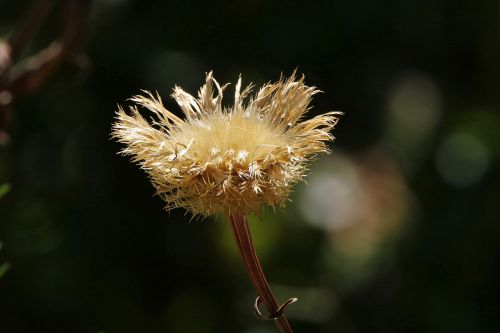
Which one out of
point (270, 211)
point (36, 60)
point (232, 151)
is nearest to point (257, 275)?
point (232, 151)

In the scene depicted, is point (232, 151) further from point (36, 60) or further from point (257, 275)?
point (36, 60)

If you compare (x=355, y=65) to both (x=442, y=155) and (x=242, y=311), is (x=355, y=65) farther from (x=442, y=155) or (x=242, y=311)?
(x=242, y=311)

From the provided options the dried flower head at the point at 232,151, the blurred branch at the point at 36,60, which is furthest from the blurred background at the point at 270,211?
the dried flower head at the point at 232,151

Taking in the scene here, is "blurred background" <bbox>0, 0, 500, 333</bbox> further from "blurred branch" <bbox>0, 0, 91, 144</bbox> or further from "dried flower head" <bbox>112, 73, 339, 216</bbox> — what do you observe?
"dried flower head" <bbox>112, 73, 339, 216</bbox>

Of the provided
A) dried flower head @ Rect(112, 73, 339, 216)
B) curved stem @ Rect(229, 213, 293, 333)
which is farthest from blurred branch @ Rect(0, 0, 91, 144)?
curved stem @ Rect(229, 213, 293, 333)

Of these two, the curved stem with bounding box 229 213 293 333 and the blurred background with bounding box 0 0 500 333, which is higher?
the curved stem with bounding box 229 213 293 333
